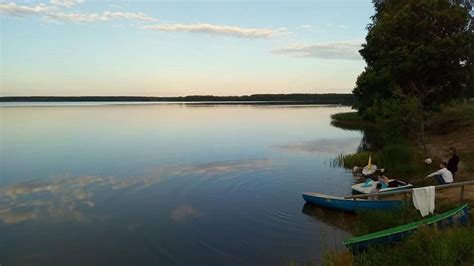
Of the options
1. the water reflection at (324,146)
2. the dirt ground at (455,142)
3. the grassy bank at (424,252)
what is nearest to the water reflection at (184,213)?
the grassy bank at (424,252)

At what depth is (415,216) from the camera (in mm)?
13148

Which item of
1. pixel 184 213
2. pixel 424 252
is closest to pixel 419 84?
pixel 184 213

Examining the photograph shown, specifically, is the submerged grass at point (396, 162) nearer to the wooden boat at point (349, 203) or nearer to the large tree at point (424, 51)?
the large tree at point (424, 51)

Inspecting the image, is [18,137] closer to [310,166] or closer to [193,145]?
[193,145]

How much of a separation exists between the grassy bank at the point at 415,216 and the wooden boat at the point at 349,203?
139 cm

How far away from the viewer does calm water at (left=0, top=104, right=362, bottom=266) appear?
13117 mm

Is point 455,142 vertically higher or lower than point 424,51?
lower

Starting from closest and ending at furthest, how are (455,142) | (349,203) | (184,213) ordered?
(349,203)
(184,213)
(455,142)

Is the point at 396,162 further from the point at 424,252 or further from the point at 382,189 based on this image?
the point at 424,252

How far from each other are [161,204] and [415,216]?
400 inches

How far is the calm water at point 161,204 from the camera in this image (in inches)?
516

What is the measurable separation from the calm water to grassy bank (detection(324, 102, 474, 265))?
1910 mm

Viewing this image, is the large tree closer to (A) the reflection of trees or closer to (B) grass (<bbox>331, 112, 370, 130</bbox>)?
(A) the reflection of trees

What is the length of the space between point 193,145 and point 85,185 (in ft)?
52.3
